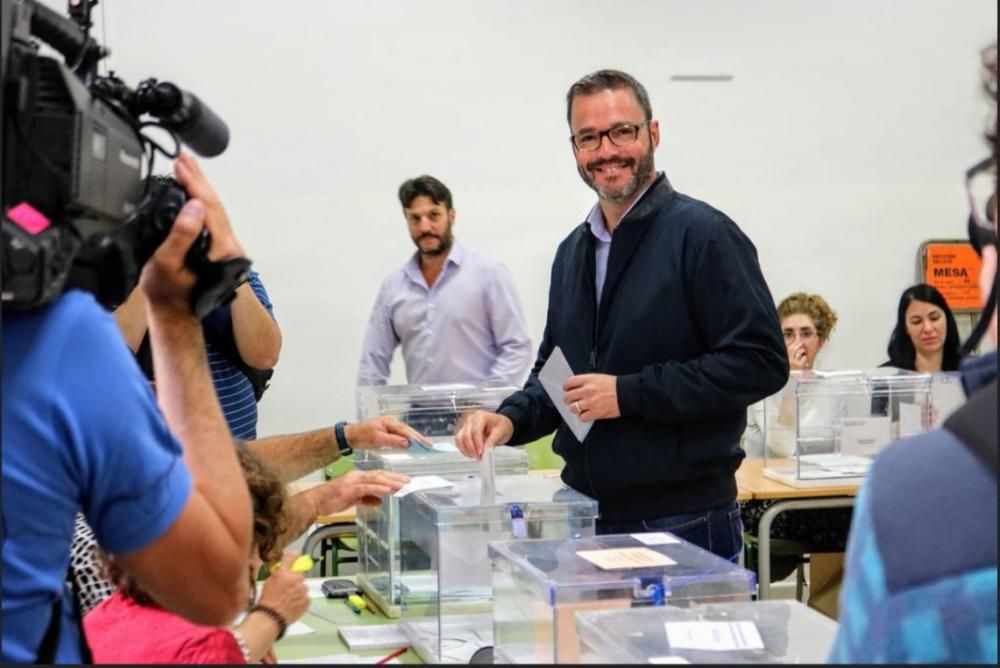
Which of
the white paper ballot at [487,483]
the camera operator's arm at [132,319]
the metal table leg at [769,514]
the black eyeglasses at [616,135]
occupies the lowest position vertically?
the metal table leg at [769,514]

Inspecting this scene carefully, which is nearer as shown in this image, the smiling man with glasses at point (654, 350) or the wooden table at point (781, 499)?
the smiling man with glasses at point (654, 350)

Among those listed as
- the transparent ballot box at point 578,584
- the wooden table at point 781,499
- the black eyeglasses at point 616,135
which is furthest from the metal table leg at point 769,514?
the transparent ballot box at point 578,584

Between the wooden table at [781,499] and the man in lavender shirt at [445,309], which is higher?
the man in lavender shirt at [445,309]

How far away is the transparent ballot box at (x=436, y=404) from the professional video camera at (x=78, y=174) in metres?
1.98

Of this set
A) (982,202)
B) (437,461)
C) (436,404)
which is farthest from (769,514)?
(982,202)

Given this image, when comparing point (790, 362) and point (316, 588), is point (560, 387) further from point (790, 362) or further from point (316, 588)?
point (790, 362)

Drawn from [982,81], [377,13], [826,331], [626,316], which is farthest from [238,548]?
[377,13]

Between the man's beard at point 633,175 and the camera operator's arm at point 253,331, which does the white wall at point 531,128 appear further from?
the man's beard at point 633,175

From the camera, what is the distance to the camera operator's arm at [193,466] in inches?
39.8

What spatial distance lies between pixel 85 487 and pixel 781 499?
11.0 ft

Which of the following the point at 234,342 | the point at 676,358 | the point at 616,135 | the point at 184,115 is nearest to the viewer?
the point at 184,115

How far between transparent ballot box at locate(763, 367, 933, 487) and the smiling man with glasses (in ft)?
6.20

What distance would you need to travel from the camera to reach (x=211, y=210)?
1.11 meters

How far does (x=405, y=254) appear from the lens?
17.3ft
